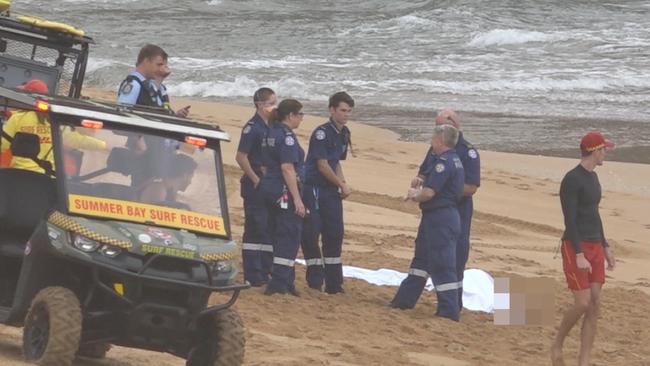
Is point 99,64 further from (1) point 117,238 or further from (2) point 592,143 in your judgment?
(1) point 117,238

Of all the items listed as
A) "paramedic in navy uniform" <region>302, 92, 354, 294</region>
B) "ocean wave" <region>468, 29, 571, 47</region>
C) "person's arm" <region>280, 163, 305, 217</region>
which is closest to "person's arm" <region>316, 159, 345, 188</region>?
"paramedic in navy uniform" <region>302, 92, 354, 294</region>

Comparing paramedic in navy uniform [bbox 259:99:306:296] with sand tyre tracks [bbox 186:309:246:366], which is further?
Result: paramedic in navy uniform [bbox 259:99:306:296]

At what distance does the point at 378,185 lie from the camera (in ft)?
62.1

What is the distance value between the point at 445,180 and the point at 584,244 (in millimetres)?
1925

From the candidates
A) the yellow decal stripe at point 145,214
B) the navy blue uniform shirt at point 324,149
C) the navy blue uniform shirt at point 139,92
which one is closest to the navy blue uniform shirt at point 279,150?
the navy blue uniform shirt at point 324,149

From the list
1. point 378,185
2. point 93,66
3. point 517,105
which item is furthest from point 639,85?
point 378,185

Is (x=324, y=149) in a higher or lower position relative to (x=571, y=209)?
lower

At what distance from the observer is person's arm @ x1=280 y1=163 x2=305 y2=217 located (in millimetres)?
11727

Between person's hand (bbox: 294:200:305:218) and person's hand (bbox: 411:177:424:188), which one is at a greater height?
person's hand (bbox: 411:177:424:188)

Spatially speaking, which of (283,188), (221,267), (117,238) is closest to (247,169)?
(283,188)

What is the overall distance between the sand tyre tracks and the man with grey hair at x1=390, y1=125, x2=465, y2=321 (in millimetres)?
3590

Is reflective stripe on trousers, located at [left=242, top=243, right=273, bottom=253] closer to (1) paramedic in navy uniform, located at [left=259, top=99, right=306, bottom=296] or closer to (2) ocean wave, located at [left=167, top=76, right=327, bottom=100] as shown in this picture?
(1) paramedic in navy uniform, located at [left=259, top=99, right=306, bottom=296]

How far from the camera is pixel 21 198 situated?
28.2 ft

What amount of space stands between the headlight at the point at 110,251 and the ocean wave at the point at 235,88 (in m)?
23.9
